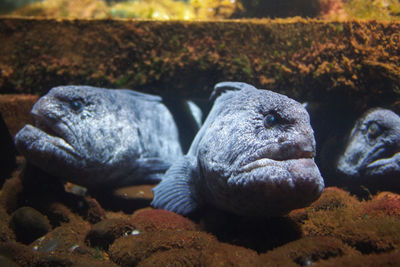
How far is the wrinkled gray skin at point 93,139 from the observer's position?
302 centimetres

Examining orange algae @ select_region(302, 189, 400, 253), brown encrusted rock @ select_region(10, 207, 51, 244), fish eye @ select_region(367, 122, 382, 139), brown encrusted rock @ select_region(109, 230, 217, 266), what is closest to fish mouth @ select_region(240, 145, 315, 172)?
orange algae @ select_region(302, 189, 400, 253)

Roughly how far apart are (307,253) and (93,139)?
2.81 m

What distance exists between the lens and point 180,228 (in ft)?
8.47

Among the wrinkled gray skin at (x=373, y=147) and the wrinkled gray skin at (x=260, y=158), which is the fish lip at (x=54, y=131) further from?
the wrinkled gray skin at (x=373, y=147)

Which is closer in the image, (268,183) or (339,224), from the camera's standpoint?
(268,183)

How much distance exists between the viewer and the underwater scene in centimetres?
206

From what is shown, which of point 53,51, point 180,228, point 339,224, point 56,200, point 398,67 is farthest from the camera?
point 53,51

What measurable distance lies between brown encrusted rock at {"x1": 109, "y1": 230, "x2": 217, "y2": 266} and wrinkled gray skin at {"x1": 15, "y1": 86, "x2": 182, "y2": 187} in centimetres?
138

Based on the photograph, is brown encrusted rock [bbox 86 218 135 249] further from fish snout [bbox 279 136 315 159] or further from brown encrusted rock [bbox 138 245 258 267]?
fish snout [bbox 279 136 315 159]

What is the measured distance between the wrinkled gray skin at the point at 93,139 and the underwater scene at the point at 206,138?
0.8 inches

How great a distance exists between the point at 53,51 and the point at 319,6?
16.0 feet

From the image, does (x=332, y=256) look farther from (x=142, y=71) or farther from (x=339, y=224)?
Answer: (x=142, y=71)

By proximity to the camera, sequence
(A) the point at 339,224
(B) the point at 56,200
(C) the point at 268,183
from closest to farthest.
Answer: (C) the point at 268,183, (A) the point at 339,224, (B) the point at 56,200

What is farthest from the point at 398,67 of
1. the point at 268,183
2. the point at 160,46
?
A: the point at 160,46
